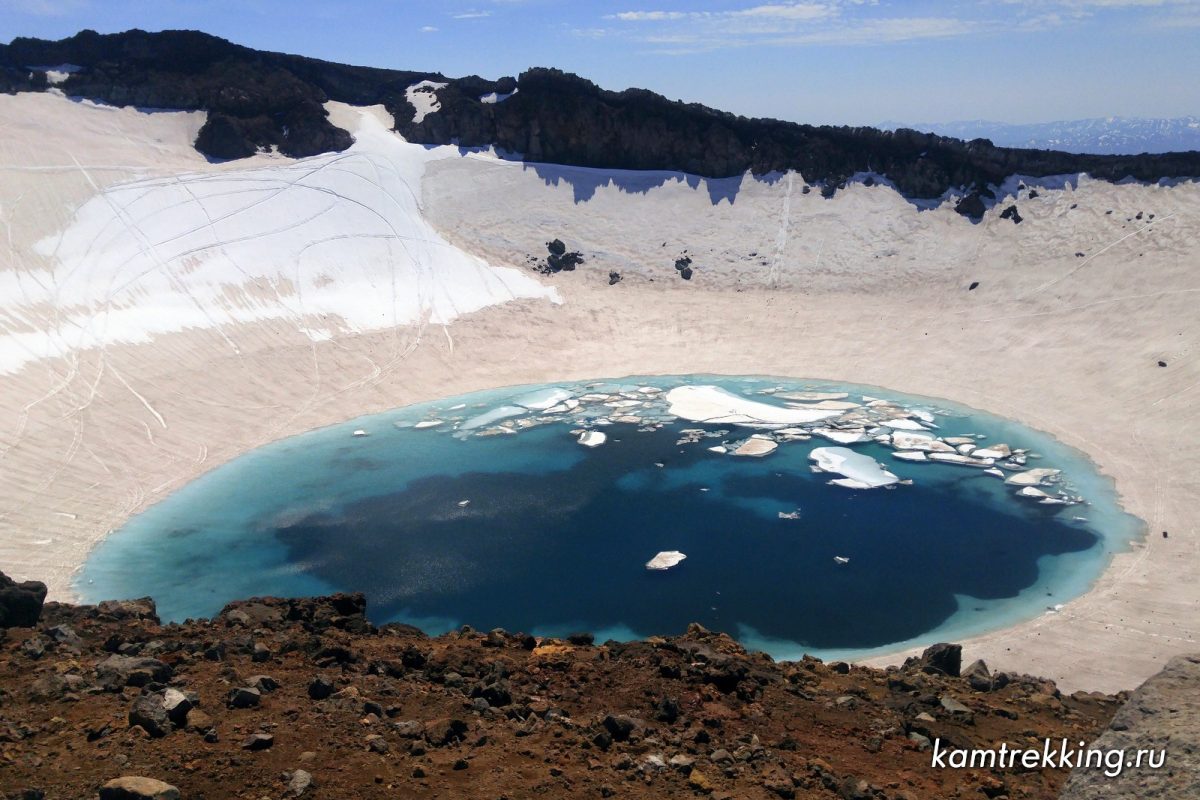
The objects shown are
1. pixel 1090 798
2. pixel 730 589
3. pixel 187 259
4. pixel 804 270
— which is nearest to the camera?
pixel 1090 798

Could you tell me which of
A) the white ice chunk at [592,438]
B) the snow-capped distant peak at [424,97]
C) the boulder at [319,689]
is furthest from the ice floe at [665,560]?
the snow-capped distant peak at [424,97]

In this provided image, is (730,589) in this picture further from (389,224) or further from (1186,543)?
(389,224)

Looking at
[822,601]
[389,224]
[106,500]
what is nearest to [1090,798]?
[822,601]

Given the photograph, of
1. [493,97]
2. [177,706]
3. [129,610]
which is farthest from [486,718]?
[493,97]

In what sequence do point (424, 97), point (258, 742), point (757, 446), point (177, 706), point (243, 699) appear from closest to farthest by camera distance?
point (258, 742)
point (177, 706)
point (243, 699)
point (757, 446)
point (424, 97)

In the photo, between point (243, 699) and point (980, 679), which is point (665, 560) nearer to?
point (980, 679)

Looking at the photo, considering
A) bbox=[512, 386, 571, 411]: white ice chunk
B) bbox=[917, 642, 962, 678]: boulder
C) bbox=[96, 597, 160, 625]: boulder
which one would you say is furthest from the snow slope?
bbox=[917, 642, 962, 678]: boulder
